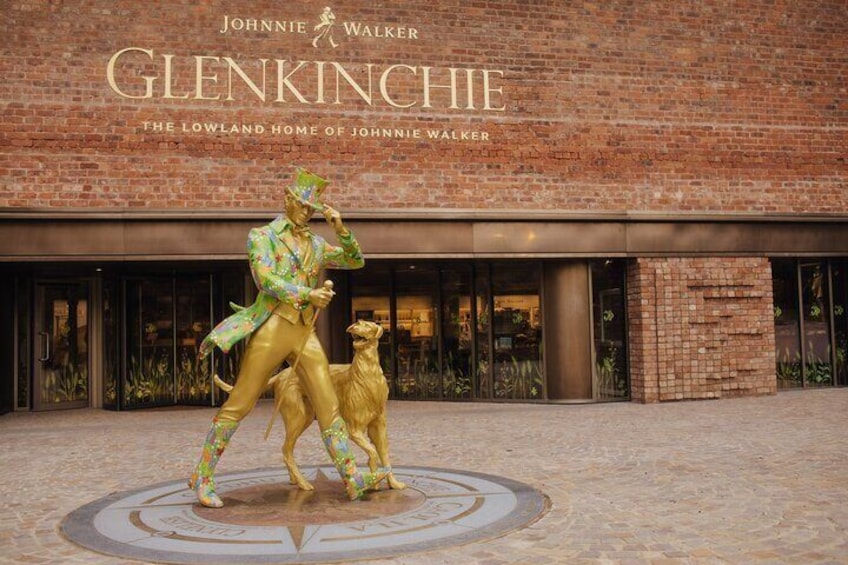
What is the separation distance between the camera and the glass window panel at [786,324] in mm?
13422

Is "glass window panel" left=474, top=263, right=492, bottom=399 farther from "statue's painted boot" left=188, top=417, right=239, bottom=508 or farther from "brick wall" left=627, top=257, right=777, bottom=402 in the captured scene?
"statue's painted boot" left=188, top=417, right=239, bottom=508

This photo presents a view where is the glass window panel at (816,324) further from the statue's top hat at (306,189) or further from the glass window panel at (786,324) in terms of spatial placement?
the statue's top hat at (306,189)

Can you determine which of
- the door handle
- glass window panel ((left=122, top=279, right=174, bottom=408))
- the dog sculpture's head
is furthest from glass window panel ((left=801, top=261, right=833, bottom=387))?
the door handle

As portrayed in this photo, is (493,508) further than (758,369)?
No

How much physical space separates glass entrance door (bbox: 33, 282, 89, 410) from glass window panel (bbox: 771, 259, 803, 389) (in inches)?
460

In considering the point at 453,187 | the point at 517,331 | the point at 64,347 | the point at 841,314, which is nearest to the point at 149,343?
the point at 64,347

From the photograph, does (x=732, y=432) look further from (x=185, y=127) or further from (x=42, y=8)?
(x=42, y=8)

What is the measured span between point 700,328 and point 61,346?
404 inches

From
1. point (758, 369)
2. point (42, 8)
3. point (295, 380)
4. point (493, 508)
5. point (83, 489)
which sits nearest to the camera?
point (493, 508)

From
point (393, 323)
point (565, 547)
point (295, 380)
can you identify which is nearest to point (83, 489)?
point (295, 380)

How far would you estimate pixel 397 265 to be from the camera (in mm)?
13625

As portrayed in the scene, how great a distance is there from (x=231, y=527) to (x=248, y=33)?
27.4ft

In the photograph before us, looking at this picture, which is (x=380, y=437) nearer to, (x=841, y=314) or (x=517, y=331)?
(x=517, y=331)

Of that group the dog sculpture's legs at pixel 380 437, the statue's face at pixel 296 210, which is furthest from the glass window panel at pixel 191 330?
the statue's face at pixel 296 210
